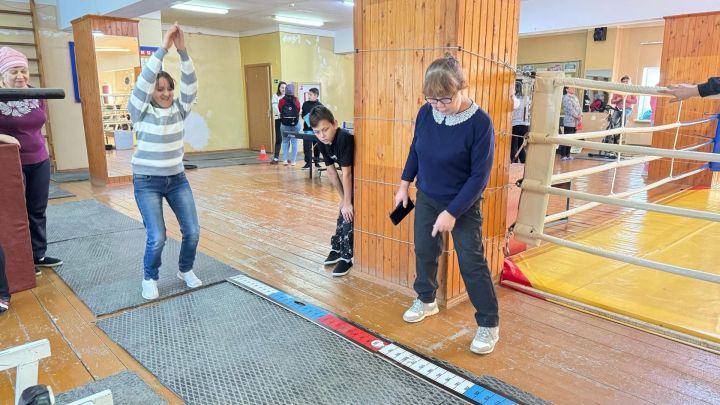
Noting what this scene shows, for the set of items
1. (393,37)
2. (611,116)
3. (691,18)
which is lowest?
(611,116)

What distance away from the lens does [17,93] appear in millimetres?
1200

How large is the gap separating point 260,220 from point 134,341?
2672 mm

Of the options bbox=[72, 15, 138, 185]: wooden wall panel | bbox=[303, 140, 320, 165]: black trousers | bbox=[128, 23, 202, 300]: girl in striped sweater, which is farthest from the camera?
bbox=[303, 140, 320, 165]: black trousers

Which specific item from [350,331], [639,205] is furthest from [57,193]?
[639,205]

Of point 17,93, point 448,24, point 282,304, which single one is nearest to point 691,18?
point 448,24

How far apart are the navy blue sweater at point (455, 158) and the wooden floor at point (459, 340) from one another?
2.69ft

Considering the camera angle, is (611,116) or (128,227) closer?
(128,227)

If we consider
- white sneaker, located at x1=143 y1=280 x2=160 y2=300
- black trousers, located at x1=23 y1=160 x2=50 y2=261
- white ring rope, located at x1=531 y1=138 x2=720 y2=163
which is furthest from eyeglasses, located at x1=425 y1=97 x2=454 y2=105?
black trousers, located at x1=23 y1=160 x2=50 y2=261

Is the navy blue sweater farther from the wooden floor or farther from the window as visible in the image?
the window

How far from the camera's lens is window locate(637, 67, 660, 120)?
12070mm

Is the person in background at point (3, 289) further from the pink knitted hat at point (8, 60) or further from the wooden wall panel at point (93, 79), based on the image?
the wooden wall panel at point (93, 79)

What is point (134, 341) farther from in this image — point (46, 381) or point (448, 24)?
point (448, 24)

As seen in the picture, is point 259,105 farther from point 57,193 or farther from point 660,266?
point 660,266

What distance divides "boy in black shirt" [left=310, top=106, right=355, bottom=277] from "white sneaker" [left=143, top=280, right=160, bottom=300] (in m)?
1.24
